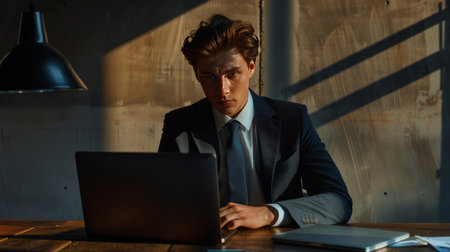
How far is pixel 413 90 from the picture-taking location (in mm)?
4160

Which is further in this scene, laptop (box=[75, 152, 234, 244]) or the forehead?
the forehead

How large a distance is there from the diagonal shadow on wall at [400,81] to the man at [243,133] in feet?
5.14

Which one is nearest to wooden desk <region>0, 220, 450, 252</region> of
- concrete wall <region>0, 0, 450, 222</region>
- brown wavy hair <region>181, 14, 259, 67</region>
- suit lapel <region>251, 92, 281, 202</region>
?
Answer: suit lapel <region>251, 92, 281, 202</region>

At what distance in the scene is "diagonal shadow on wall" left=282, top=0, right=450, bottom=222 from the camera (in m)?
4.14

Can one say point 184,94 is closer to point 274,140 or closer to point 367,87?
point 367,87

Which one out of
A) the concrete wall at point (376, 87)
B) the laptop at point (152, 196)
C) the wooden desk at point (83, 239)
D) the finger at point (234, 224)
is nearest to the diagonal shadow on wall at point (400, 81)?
the concrete wall at point (376, 87)

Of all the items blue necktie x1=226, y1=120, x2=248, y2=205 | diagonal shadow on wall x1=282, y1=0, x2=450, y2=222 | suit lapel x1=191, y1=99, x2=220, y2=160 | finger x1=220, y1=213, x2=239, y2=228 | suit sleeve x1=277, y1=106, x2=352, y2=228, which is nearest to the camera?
finger x1=220, y1=213, x2=239, y2=228

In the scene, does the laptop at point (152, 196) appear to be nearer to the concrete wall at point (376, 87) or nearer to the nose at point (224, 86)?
the nose at point (224, 86)

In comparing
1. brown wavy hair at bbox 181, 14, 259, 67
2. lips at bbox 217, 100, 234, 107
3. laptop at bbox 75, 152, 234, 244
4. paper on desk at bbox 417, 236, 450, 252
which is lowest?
paper on desk at bbox 417, 236, 450, 252

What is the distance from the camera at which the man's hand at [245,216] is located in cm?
197

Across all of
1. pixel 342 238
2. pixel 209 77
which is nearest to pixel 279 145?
pixel 209 77

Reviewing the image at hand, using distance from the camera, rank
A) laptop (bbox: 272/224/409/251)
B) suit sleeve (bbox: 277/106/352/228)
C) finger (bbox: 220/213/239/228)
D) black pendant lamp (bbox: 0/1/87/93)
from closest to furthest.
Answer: laptop (bbox: 272/224/409/251), finger (bbox: 220/213/239/228), suit sleeve (bbox: 277/106/352/228), black pendant lamp (bbox: 0/1/87/93)

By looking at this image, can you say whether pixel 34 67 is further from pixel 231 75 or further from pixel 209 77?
pixel 231 75

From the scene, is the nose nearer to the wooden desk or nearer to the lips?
the lips
